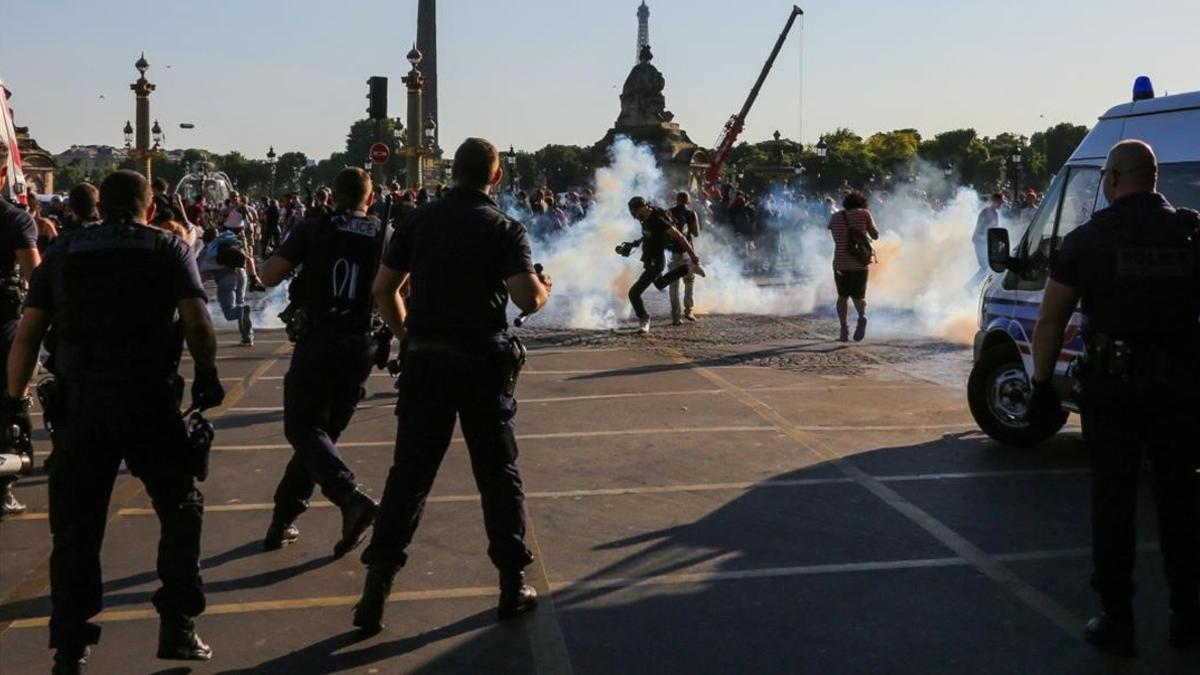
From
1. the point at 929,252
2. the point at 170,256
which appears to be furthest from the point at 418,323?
the point at 929,252

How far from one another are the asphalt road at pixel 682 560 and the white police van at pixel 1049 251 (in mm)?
283

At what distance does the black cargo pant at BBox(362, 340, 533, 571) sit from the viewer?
16.9 feet

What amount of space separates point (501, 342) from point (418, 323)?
1.05 ft

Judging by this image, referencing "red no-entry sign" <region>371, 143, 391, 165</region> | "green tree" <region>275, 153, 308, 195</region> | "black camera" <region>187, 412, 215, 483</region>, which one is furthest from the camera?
"green tree" <region>275, 153, 308, 195</region>

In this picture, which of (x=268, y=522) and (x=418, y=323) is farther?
(x=268, y=522)

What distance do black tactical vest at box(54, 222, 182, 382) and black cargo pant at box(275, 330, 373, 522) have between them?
62.6 inches

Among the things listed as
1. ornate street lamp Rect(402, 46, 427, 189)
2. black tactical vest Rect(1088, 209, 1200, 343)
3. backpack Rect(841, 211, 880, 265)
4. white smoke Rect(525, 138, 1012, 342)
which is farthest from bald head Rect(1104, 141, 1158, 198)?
ornate street lamp Rect(402, 46, 427, 189)

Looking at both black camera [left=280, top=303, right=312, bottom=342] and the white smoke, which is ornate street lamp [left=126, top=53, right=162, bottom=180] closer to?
the white smoke

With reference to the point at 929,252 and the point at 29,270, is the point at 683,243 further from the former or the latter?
the point at 29,270

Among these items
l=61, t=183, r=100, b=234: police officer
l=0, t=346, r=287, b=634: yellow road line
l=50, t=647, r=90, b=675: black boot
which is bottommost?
l=0, t=346, r=287, b=634: yellow road line

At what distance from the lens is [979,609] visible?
5.40 metres

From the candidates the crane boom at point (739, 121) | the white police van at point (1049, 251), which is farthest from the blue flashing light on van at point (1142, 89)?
the crane boom at point (739, 121)

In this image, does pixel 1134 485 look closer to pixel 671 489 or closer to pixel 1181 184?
pixel 1181 184

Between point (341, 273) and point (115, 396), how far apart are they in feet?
5.96
